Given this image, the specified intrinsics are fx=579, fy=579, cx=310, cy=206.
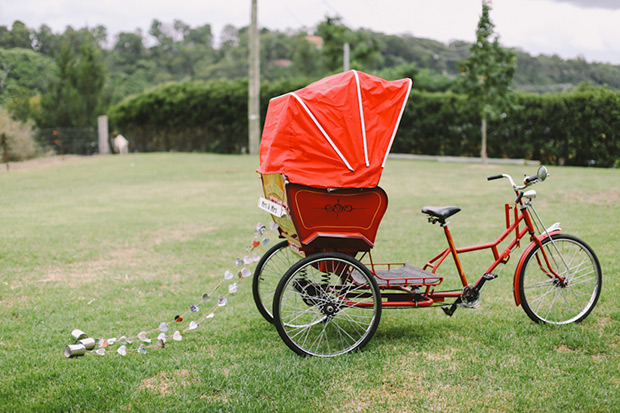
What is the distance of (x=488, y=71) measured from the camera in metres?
17.8

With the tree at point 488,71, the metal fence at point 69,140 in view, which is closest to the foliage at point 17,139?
the metal fence at point 69,140

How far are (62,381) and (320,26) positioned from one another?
35.9 meters

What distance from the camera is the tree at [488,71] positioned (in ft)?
58.3

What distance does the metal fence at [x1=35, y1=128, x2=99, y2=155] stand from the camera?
80.2 feet

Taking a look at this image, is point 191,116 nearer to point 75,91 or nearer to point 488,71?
point 75,91

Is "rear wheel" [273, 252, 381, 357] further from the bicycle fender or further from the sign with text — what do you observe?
the bicycle fender

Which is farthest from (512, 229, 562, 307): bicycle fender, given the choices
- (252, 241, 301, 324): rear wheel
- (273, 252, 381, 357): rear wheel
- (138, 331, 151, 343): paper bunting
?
(138, 331, 151, 343): paper bunting

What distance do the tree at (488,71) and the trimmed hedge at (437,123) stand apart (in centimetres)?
97

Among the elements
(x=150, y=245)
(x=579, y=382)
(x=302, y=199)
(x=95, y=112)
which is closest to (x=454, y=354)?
(x=579, y=382)

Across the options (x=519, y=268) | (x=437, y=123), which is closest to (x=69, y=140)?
(x=437, y=123)

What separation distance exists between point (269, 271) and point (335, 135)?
4.74ft

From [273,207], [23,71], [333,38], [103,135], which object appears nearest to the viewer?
[273,207]

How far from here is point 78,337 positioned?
4309 millimetres

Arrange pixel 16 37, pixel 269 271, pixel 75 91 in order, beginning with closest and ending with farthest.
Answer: pixel 269 271
pixel 75 91
pixel 16 37
